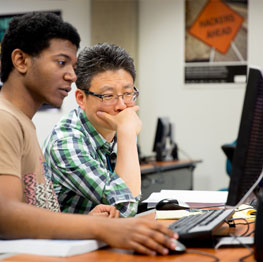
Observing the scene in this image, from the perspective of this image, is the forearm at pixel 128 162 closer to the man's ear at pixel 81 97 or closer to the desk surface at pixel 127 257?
the man's ear at pixel 81 97

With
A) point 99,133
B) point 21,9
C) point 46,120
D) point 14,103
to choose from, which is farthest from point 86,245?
point 21,9

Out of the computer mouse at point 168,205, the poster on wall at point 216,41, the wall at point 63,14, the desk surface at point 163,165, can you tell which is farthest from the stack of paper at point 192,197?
the wall at point 63,14

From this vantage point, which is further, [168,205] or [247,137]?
[168,205]

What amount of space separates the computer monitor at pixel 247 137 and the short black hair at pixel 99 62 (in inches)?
34.1

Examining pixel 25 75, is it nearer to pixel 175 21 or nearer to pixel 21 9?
pixel 175 21

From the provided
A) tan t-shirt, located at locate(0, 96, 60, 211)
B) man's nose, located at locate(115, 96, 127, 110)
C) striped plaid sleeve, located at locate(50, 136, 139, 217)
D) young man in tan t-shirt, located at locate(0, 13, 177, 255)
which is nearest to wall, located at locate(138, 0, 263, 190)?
man's nose, located at locate(115, 96, 127, 110)

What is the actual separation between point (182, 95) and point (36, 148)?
4714 millimetres

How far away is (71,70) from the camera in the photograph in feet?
4.82

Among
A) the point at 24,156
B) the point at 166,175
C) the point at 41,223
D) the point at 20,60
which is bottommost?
the point at 166,175

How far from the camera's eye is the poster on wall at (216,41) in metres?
5.77

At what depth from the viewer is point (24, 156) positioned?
1.34 metres

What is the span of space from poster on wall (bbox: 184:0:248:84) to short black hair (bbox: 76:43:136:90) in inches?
160

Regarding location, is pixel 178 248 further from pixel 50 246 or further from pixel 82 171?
pixel 82 171

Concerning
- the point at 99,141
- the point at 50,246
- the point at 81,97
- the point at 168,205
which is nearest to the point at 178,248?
the point at 50,246
